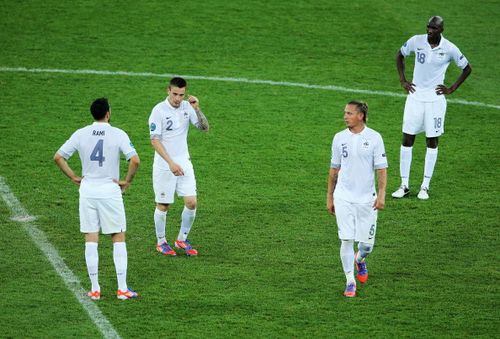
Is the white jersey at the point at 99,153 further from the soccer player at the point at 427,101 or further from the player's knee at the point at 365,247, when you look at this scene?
the soccer player at the point at 427,101

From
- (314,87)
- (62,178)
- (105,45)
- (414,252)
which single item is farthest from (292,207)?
(105,45)

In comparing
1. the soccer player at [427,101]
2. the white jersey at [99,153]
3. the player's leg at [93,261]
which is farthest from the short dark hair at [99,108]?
the soccer player at [427,101]

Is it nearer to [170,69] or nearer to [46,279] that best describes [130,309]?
[46,279]

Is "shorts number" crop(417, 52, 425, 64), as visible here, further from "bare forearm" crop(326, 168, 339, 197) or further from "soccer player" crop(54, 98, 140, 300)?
"soccer player" crop(54, 98, 140, 300)

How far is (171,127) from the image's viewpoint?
11.7 metres

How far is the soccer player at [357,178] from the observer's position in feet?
34.2

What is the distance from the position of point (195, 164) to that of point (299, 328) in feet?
20.1

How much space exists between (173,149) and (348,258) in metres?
2.56

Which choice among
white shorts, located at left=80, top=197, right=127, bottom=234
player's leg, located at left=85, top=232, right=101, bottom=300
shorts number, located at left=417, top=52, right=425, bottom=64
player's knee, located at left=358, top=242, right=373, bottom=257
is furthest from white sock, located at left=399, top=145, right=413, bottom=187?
player's leg, located at left=85, top=232, right=101, bottom=300

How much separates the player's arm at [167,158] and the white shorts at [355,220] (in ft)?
6.49

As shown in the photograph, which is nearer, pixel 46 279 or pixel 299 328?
pixel 299 328

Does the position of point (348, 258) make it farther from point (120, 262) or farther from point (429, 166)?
point (429, 166)

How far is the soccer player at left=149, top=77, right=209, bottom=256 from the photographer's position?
11.6m

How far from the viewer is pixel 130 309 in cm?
1017
